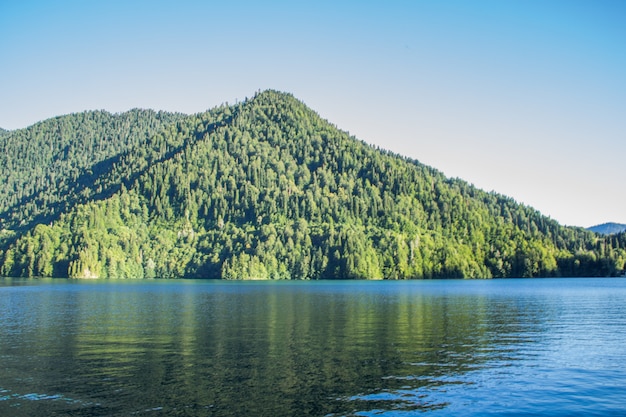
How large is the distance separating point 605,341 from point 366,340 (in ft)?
93.1

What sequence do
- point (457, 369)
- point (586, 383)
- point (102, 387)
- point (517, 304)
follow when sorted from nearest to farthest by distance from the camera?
point (102, 387), point (586, 383), point (457, 369), point (517, 304)

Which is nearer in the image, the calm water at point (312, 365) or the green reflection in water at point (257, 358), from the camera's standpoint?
the calm water at point (312, 365)

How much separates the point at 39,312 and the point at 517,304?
313ft

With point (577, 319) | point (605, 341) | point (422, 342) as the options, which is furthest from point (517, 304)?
point (422, 342)

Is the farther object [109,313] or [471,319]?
[109,313]

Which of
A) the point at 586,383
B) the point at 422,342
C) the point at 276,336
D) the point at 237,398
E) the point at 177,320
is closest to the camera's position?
the point at 237,398

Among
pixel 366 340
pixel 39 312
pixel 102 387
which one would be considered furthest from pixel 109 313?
pixel 102 387

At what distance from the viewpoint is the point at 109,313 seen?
3932 inches

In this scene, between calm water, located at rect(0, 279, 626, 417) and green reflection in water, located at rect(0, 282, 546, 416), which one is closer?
calm water, located at rect(0, 279, 626, 417)

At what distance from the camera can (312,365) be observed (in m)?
51.1

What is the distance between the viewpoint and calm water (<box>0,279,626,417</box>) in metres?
39.1

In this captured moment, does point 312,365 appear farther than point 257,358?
No

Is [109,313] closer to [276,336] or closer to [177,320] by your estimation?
[177,320]

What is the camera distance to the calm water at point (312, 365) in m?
39.1
